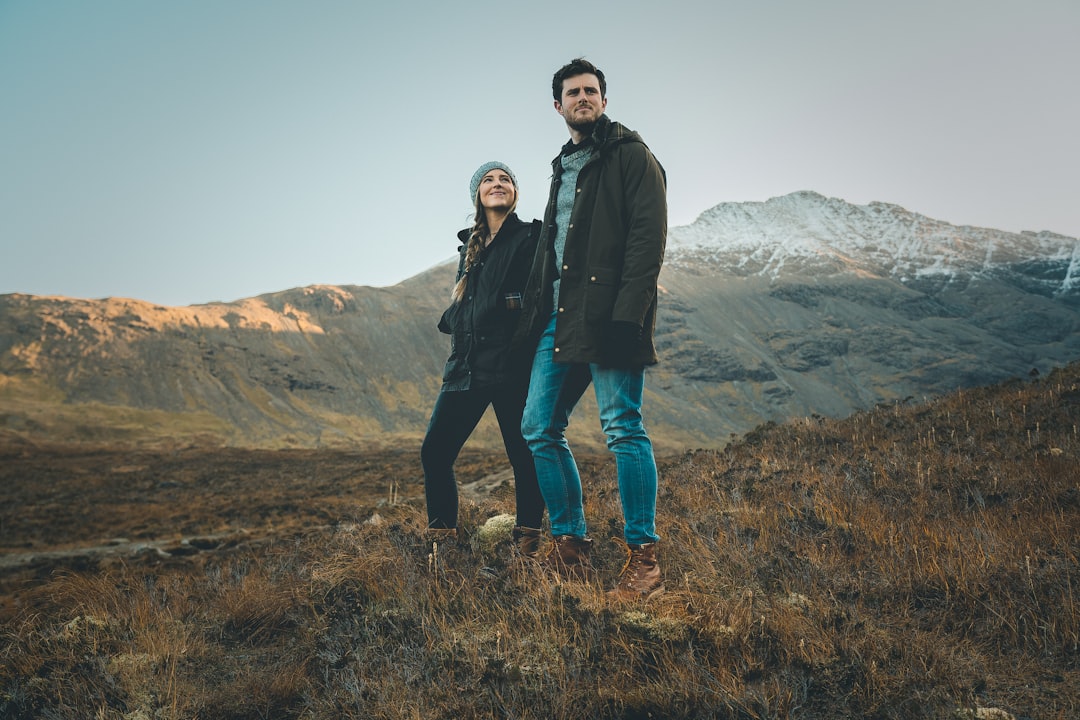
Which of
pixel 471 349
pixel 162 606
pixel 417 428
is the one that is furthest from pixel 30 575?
pixel 417 428

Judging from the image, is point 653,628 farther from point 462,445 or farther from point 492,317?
point 492,317

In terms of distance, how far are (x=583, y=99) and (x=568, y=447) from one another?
67.3 inches

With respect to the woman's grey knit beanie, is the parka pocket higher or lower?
lower

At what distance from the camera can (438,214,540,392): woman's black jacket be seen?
3.22 m

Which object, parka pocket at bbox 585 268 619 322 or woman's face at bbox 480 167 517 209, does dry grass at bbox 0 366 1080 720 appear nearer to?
parka pocket at bbox 585 268 619 322

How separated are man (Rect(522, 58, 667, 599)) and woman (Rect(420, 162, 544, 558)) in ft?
1.02

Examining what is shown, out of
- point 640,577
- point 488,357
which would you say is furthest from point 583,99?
point 640,577

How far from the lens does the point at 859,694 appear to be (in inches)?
61.0

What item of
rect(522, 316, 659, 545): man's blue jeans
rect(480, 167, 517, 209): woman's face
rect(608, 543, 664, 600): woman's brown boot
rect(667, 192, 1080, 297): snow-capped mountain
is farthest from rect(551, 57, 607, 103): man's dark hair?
rect(667, 192, 1080, 297): snow-capped mountain

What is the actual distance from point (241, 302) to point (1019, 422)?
81.1 metres

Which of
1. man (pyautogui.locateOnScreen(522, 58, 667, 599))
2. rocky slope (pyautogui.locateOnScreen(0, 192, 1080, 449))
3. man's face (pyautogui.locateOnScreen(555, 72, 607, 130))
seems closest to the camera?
man (pyautogui.locateOnScreen(522, 58, 667, 599))

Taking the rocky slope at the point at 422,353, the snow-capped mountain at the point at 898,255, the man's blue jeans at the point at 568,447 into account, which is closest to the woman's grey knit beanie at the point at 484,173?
the man's blue jeans at the point at 568,447

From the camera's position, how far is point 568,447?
285 centimetres

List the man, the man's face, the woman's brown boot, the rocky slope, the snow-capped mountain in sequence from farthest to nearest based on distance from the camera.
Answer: the snow-capped mountain → the rocky slope → the man's face → the man → the woman's brown boot
